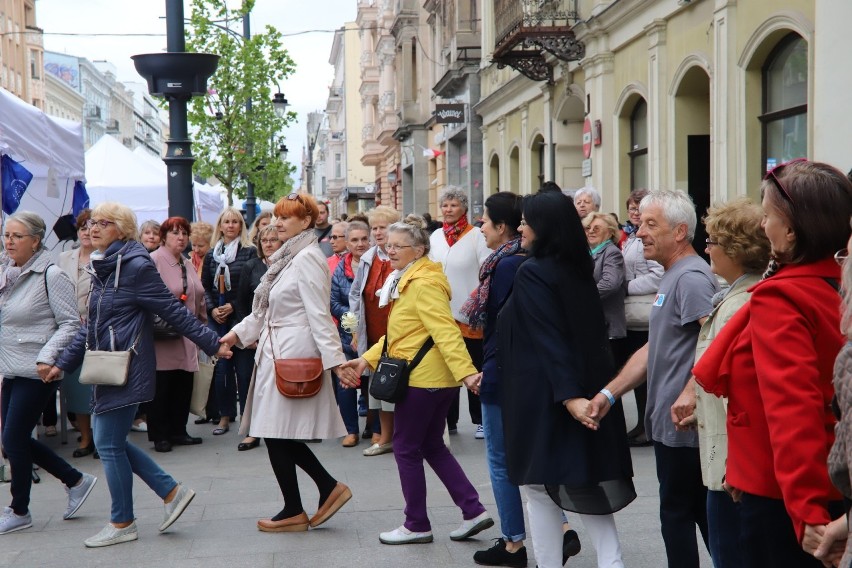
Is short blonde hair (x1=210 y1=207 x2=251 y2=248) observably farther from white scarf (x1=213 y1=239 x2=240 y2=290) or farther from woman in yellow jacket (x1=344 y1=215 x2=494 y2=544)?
woman in yellow jacket (x1=344 y1=215 x2=494 y2=544)

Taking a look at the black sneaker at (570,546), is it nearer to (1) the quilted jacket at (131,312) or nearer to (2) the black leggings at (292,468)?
(2) the black leggings at (292,468)

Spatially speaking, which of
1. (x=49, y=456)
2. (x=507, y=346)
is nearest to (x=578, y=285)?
(x=507, y=346)

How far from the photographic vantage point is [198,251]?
10.6 m

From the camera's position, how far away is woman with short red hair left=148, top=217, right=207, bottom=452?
9.16 m

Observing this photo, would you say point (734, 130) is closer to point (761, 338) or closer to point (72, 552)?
point (72, 552)

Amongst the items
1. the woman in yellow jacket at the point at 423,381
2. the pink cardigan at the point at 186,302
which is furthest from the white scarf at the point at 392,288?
the pink cardigan at the point at 186,302

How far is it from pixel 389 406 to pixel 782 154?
18.1 ft

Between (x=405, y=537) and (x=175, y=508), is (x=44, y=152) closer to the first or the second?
(x=175, y=508)

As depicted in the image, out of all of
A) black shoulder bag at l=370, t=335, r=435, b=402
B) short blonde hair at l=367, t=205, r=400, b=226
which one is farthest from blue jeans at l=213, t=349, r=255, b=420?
black shoulder bag at l=370, t=335, r=435, b=402

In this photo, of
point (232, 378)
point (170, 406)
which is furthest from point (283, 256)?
point (232, 378)

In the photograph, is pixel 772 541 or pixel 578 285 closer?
pixel 772 541

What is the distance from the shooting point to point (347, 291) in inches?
→ 368

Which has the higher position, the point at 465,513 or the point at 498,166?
the point at 498,166

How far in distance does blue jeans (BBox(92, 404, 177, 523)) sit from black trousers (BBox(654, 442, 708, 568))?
315 centimetres
